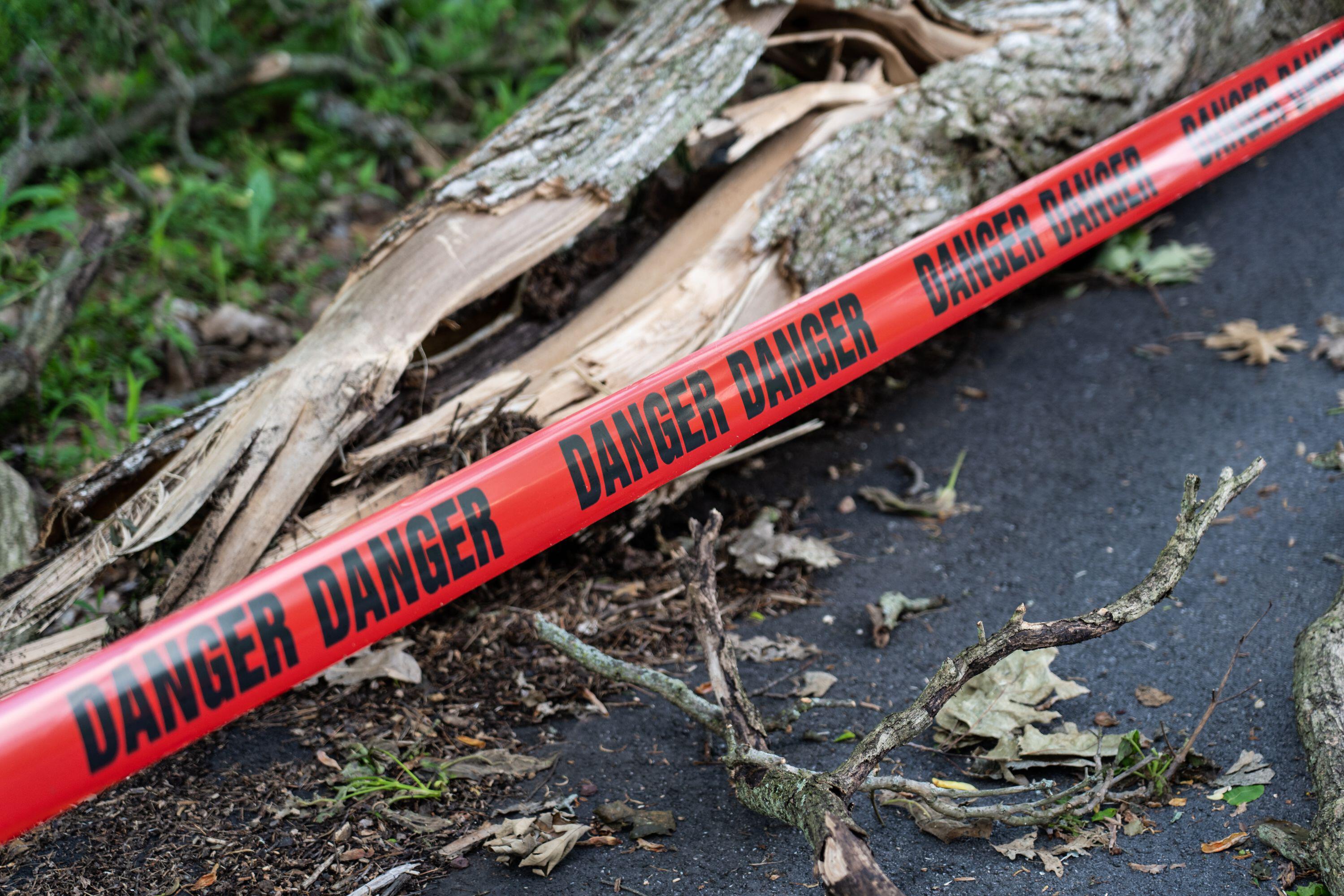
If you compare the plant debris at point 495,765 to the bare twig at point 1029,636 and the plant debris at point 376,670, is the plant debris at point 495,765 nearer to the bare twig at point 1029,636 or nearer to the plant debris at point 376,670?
the plant debris at point 376,670

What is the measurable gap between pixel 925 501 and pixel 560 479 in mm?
1274

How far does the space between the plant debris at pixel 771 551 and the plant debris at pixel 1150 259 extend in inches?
70.6

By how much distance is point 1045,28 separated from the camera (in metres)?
3.24

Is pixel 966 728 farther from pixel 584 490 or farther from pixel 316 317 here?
pixel 316 317

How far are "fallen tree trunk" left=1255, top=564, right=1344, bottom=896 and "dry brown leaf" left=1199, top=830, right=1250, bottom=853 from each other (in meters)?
0.03

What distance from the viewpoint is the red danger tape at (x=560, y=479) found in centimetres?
160

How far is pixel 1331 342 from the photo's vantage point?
9.36 feet

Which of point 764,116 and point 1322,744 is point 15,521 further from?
→ point 1322,744

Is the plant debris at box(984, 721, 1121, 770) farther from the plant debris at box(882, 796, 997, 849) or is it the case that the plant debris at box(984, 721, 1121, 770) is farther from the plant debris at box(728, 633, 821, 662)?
the plant debris at box(728, 633, 821, 662)

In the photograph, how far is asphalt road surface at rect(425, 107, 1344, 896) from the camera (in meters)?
1.66

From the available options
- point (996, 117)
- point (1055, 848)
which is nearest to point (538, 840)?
point (1055, 848)

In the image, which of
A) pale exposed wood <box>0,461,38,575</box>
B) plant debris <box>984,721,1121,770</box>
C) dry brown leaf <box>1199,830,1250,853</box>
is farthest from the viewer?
pale exposed wood <box>0,461,38,575</box>

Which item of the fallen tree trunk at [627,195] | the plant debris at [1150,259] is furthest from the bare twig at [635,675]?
the plant debris at [1150,259]

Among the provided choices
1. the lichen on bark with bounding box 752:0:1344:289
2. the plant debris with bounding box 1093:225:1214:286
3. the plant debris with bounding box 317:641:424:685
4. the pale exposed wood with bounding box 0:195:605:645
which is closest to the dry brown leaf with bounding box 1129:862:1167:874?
the plant debris with bounding box 317:641:424:685
